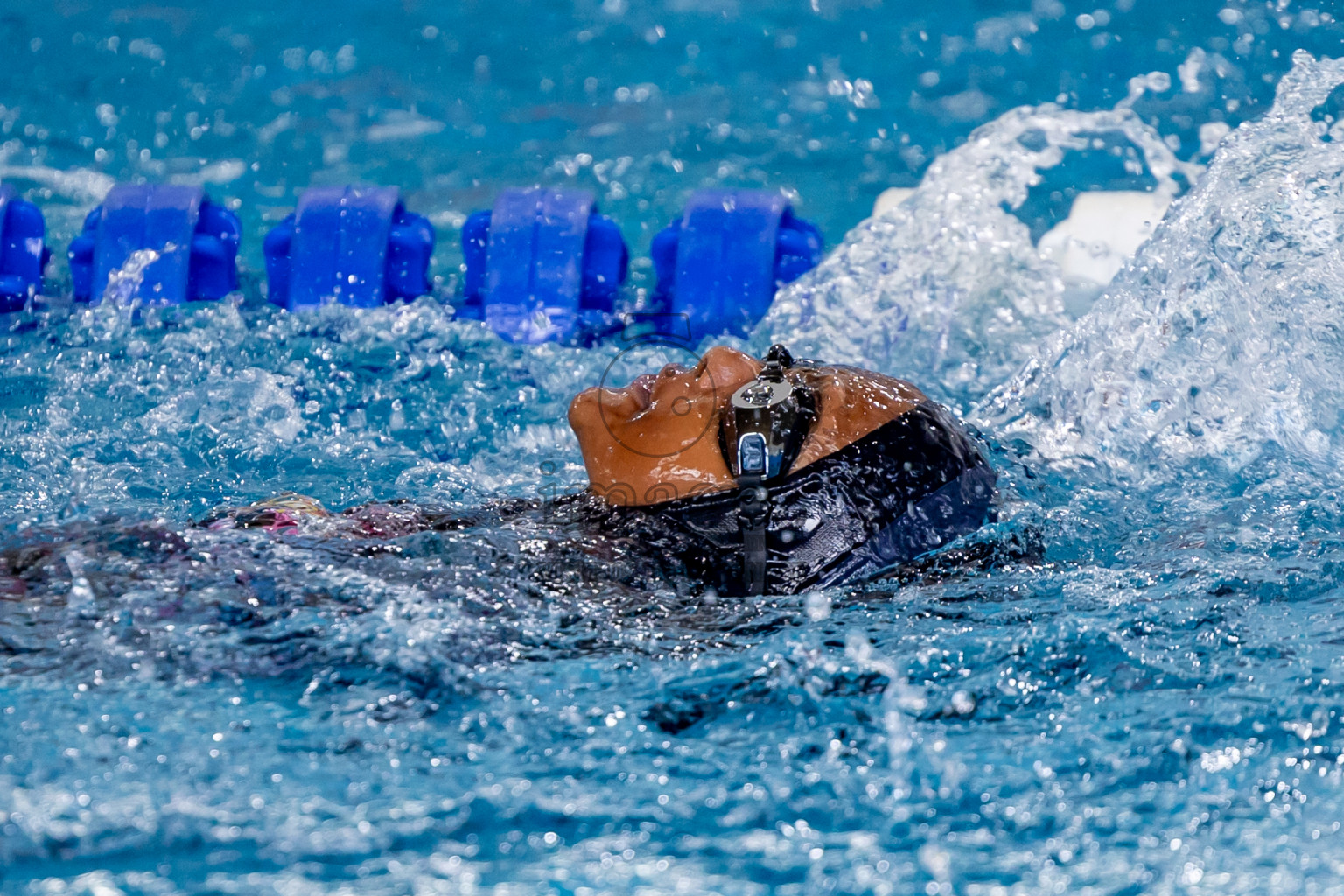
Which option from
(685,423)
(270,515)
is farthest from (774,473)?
(270,515)

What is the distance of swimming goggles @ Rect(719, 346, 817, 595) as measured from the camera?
1636mm

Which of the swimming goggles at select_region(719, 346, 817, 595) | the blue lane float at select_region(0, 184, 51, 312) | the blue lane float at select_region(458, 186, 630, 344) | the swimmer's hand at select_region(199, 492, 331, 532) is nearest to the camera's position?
the swimming goggles at select_region(719, 346, 817, 595)

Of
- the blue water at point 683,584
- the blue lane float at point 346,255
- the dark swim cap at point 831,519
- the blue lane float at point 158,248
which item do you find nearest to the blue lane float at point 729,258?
the blue water at point 683,584

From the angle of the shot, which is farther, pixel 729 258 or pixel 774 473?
pixel 729 258

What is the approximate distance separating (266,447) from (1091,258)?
242 cm

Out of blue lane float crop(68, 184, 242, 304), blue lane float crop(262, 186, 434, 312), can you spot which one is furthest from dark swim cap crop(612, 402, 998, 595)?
blue lane float crop(68, 184, 242, 304)

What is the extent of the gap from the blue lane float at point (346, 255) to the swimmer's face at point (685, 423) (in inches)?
75.3

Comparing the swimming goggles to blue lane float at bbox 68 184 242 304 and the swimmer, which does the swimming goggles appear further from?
blue lane float at bbox 68 184 242 304

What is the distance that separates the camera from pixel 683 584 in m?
1.67

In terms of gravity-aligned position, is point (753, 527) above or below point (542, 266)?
below

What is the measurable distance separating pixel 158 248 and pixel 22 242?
455mm

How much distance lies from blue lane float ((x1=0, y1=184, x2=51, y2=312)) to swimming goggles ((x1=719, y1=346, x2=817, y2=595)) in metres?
2.68

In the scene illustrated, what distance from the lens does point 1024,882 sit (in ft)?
3.82

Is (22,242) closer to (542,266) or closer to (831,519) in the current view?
(542,266)
